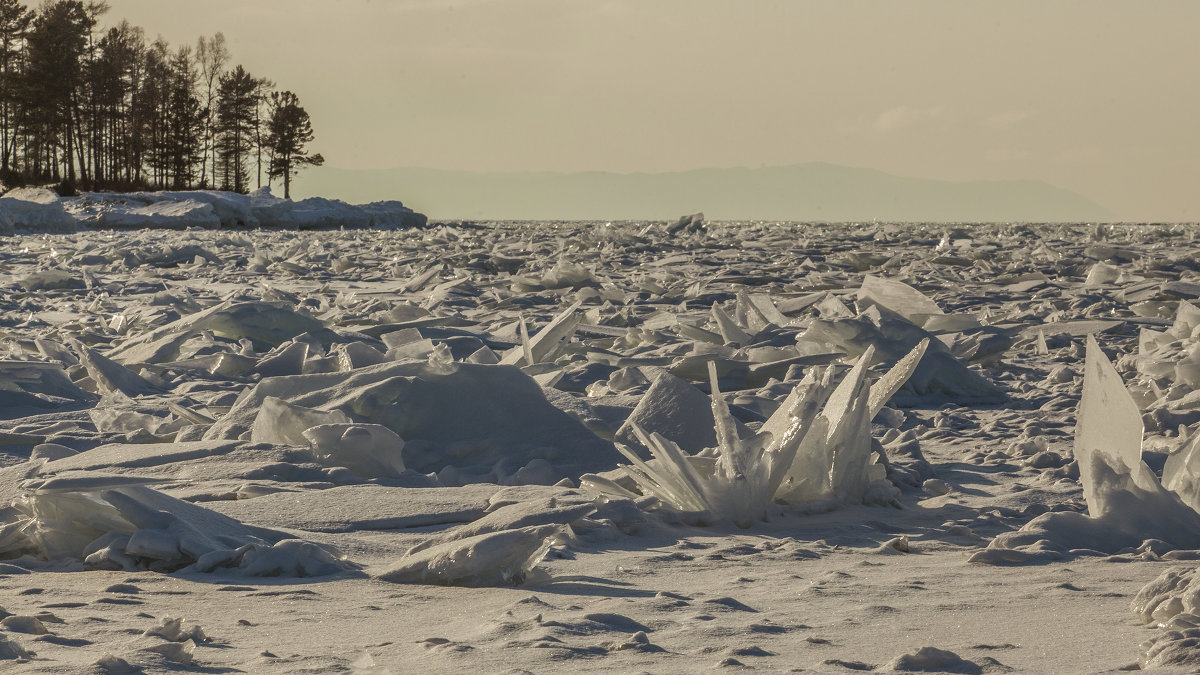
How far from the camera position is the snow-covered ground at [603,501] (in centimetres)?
169

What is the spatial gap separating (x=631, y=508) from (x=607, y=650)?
2.88 ft

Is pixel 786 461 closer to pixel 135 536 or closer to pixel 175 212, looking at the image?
pixel 135 536

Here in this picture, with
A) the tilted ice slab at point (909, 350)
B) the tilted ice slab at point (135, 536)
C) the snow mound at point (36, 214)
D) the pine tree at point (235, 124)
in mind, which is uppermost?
the pine tree at point (235, 124)

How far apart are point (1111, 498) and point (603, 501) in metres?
1.05

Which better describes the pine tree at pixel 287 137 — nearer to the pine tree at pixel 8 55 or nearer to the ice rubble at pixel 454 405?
the pine tree at pixel 8 55

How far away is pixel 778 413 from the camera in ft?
8.94

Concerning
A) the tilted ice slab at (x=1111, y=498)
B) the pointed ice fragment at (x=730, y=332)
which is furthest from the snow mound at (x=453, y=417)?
the pointed ice fragment at (x=730, y=332)

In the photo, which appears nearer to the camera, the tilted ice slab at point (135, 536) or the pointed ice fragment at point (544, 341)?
the tilted ice slab at point (135, 536)

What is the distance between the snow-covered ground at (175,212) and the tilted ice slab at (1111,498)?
816 inches

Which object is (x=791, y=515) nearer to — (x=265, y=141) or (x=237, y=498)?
(x=237, y=498)

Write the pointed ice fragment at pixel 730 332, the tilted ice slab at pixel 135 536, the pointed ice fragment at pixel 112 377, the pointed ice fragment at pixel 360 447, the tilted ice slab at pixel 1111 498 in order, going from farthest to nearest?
the pointed ice fragment at pixel 730 332, the pointed ice fragment at pixel 112 377, the pointed ice fragment at pixel 360 447, the tilted ice slab at pixel 1111 498, the tilted ice slab at pixel 135 536

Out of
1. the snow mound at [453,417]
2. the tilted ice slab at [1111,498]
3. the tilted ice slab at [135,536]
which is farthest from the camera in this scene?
the snow mound at [453,417]

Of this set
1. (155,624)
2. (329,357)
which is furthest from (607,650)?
(329,357)

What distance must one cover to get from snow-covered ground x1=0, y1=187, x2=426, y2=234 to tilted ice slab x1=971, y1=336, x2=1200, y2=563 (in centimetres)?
2072
